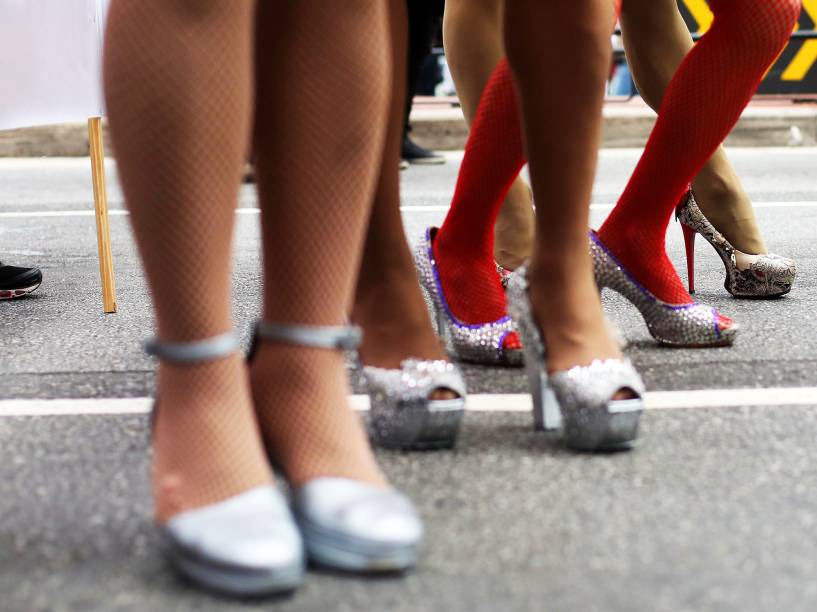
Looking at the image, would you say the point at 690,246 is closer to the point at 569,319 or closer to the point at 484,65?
the point at 484,65

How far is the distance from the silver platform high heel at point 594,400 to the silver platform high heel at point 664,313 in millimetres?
479

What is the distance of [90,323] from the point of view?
2215 millimetres

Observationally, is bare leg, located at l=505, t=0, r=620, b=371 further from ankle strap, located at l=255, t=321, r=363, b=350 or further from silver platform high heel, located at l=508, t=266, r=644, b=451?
ankle strap, located at l=255, t=321, r=363, b=350

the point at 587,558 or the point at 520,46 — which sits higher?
the point at 520,46

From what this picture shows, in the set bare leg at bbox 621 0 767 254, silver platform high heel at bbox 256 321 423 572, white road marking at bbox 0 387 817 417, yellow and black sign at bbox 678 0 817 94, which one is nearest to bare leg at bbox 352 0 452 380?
white road marking at bbox 0 387 817 417

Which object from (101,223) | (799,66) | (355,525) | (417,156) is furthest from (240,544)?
(799,66)

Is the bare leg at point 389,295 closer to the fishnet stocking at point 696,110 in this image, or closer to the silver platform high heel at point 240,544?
the silver platform high heel at point 240,544

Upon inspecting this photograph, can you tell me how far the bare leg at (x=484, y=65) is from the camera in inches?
79.0

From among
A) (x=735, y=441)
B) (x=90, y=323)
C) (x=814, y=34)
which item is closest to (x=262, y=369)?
(x=735, y=441)

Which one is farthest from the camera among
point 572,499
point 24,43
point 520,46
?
point 24,43

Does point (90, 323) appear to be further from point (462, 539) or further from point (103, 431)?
point (462, 539)

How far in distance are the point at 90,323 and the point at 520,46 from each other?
118 centimetres

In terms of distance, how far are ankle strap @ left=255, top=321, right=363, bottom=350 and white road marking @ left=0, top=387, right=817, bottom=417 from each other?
469 mm

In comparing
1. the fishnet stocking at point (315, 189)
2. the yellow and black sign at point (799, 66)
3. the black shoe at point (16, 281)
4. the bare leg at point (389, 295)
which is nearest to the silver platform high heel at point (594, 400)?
the bare leg at point (389, 295)
